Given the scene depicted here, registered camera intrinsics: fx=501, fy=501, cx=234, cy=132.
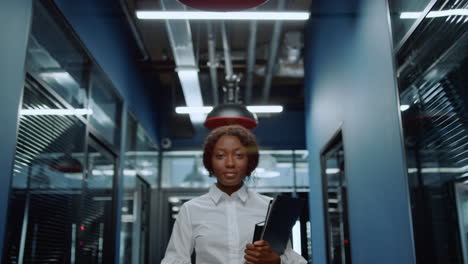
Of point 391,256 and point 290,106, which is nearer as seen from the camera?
point 391,256

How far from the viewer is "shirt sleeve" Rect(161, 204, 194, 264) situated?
4.88 ft

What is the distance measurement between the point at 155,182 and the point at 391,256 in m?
5.74

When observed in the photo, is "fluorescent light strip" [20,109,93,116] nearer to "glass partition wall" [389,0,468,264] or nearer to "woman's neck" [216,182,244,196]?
"woman's neck" [216,182,244,196]

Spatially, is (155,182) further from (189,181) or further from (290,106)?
(290,106)

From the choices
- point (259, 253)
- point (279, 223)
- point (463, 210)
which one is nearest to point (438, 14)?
point (463, 210)

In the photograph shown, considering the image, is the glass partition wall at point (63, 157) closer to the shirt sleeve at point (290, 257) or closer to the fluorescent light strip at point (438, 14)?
the shirt sleeve at point (290, 257)

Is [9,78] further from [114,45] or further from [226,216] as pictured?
[114,45]


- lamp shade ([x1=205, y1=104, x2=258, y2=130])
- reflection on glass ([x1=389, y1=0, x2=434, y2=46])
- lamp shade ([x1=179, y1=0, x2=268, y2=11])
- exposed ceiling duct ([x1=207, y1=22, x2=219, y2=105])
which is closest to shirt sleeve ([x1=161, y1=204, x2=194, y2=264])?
lamp shade ([x1=179, y1=0, x2=268, y2=11])

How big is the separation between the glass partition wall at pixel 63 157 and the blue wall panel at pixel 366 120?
2.01m

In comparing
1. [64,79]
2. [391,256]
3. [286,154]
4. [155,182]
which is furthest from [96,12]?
[286,154]

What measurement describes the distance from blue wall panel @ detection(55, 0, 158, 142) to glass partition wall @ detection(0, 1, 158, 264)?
0.46 feet

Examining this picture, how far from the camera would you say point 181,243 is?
1512 millimetres

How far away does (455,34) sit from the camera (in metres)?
1.84

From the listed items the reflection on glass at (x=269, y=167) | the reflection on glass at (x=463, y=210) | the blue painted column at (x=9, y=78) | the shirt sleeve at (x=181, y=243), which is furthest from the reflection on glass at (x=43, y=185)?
the reflection on glass at (x=269, y=167)
